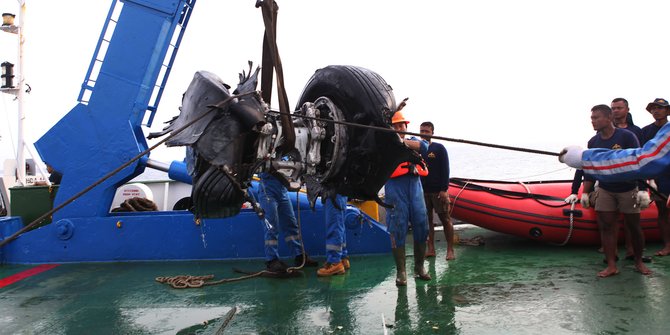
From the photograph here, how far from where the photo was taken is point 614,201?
4703 mm

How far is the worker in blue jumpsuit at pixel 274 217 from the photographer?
5047 mm

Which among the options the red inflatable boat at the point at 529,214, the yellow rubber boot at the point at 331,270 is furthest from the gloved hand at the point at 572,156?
the red inflatable boat at the point at 529,214

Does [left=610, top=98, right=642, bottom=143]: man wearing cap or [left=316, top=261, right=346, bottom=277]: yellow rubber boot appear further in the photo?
[left=610, top=98, right=642, bottom=143]: man wearing cap

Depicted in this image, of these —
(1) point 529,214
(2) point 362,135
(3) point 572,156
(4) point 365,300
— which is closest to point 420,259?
(4) point 365,300

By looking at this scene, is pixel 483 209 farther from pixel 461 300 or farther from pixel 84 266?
pixel 84 266

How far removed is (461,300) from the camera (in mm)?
4070

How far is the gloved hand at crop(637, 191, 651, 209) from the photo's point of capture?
4.49 metres

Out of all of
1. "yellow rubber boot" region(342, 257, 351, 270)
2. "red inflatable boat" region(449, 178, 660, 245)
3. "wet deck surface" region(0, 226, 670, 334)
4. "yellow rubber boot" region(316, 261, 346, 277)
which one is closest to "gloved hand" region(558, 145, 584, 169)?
"wet deck surface" region(0, 226, 670, 334)

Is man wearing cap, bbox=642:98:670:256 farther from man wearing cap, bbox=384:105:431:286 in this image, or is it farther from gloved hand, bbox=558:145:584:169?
gloved hand, bbox=558:145:584:169

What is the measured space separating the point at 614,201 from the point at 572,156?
2493 mm

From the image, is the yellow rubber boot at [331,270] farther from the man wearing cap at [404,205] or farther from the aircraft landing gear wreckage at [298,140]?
the aircraft landing gear wreckage at [298,140]

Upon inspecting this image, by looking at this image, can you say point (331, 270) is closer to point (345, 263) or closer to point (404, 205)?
point (345, 263)

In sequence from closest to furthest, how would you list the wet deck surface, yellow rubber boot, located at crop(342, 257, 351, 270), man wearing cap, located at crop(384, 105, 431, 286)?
the wet deck surface, man wearing cap, located at crop(384, 105, 431, 286), yellow rubber boot, located at crop(342, 257, 351, 270)

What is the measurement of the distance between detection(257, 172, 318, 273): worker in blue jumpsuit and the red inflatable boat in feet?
7.31
